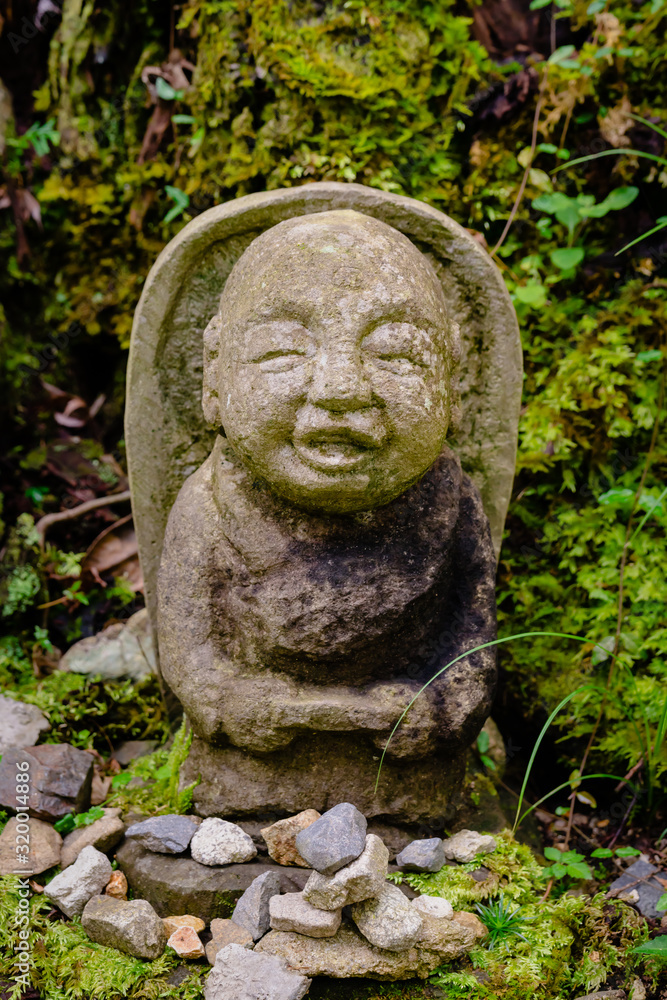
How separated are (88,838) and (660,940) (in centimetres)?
161

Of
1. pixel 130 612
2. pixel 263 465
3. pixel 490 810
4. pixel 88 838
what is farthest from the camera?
pixel 130 612

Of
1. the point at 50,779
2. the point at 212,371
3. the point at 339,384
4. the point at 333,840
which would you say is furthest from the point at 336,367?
the point at 50,779

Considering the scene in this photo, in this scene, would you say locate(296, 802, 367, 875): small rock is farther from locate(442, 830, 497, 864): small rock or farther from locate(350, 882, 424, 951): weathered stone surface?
locate(442, 830, 497, 864): small rock

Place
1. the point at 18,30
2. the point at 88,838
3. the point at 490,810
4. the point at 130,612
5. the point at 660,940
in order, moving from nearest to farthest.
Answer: the point at 660,940 → the point at 88,838 → the point at 490,810 → the point at 130,612 → the point at 18,30

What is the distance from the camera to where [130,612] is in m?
3.88

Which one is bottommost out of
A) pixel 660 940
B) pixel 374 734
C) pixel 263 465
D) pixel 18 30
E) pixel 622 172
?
pixel 660 940

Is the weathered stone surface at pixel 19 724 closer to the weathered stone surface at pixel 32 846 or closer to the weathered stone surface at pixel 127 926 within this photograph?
the weathered stone surface at pixel 32 846

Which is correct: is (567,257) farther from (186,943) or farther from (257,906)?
(186,943)

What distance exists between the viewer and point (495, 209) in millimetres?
3584

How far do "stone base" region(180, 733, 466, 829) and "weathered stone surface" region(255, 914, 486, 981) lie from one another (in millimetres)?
415

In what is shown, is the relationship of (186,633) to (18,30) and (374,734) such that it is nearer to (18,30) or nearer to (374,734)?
(374,734)

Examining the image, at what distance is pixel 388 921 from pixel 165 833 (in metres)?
0.71

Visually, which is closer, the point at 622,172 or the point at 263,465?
the point at 263,465

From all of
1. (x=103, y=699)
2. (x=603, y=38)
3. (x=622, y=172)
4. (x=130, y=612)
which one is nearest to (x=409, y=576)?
(x=103, y=699)
